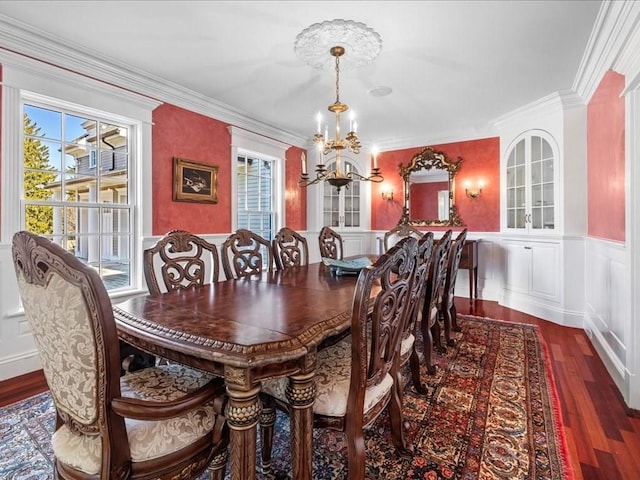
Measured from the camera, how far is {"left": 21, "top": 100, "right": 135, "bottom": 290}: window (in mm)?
2688

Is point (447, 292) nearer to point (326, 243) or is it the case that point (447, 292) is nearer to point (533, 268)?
point (326, 243)

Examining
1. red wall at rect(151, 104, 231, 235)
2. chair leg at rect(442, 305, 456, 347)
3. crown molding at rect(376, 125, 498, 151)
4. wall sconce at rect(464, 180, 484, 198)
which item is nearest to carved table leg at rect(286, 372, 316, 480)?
chair leg at rect(442, 305, 456, 347)

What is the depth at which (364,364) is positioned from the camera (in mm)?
1191

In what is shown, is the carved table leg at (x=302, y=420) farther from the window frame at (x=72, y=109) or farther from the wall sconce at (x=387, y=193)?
the wall sconce at (x=387, y=193)

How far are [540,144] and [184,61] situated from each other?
13.6 feet

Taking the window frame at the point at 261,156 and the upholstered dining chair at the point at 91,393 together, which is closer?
the upholstered dining chair at the point at 91,393

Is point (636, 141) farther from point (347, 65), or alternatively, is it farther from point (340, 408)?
point (340, 408)

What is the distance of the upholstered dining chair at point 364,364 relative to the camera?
1.15 m

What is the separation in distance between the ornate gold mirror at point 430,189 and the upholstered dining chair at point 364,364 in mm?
4223

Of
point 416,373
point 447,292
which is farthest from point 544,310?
point 416,373

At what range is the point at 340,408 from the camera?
4.10 feet

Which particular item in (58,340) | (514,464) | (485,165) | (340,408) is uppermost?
(485,165)

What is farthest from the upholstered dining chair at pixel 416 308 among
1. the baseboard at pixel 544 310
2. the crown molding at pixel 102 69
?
the crown molding at pixel 102 69

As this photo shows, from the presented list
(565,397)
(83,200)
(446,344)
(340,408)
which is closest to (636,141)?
(565,397)
